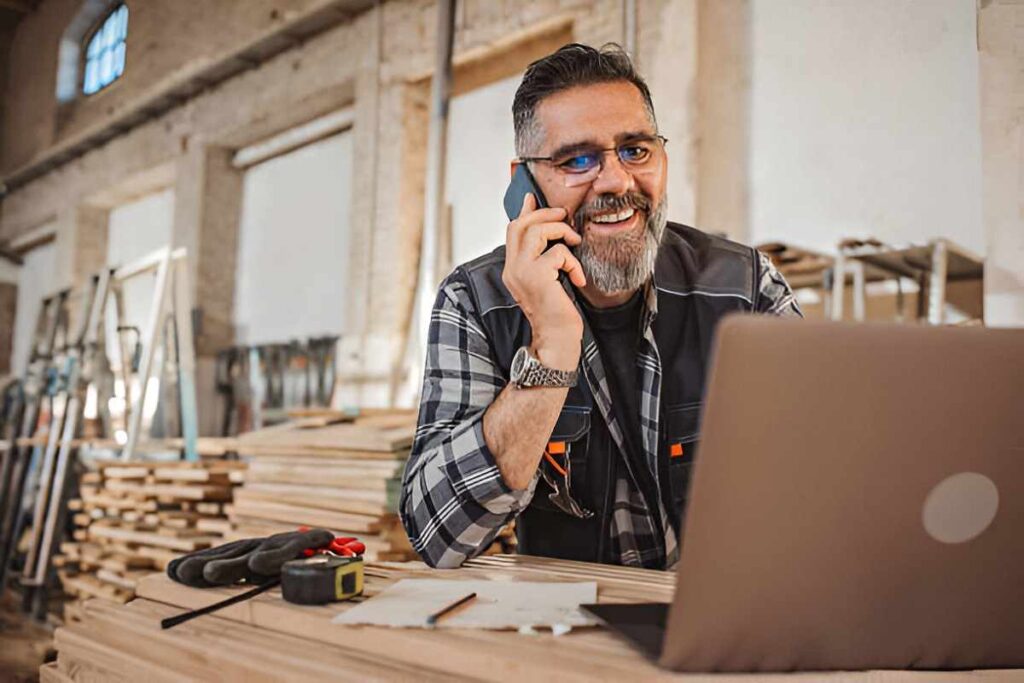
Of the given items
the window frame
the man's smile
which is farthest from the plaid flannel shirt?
the window frame

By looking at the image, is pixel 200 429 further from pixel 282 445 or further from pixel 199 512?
pixel 282 445

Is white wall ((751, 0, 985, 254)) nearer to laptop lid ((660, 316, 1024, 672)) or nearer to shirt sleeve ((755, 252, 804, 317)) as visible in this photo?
shirt sleeve ((755, 252, 804, 317))

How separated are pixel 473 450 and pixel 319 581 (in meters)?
0.44

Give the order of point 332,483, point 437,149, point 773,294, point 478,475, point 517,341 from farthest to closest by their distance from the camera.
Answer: point 437,149
point 332,483
point 773,294
point 517,341
point 478,475

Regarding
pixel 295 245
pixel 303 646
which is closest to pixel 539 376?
pixel 303 646

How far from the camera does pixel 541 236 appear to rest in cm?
144

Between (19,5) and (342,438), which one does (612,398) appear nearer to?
(342,438)

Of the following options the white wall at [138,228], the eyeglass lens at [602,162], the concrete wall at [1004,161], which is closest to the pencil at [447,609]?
the eyeglass lens at [602,162]

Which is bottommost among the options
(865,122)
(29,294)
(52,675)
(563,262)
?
(52,675)

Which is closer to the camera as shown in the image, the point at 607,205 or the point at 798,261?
the point at 607,205

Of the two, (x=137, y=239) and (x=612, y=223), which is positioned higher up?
(x=137, y=239)

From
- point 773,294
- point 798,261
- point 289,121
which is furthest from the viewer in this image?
point 289,121

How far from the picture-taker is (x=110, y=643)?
35.0 inches

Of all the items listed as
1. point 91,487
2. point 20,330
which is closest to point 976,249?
point 91,487
